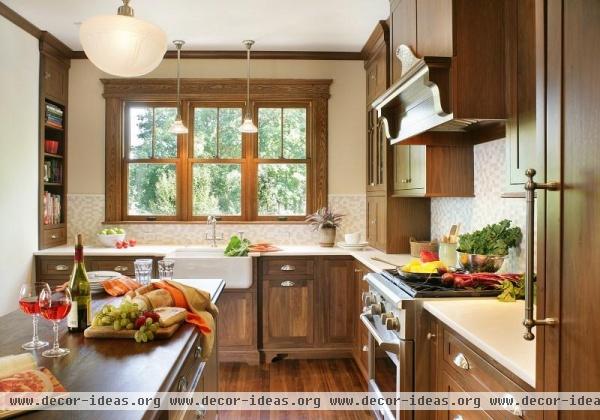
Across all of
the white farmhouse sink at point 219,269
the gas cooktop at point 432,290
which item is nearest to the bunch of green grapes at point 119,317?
the gas cooktop at point 432,290

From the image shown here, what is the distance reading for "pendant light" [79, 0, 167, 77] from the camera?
1.81 m

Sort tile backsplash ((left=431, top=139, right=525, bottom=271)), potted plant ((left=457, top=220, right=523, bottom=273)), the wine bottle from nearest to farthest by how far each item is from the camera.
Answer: the wine bottle
potted plant ((left=457, top=220, right=523, bottom=273))
tile backsplash ((left=431, top=139, right=525, bottom=271))

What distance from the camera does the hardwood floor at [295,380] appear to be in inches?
117

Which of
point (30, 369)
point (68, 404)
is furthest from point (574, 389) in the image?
point (30, 369)

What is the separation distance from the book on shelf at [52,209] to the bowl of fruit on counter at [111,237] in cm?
49

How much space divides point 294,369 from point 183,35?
119 inches

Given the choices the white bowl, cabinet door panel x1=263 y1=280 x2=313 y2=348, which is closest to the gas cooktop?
cabinet door panel x1=263 y1=280 x2=313 y2=348

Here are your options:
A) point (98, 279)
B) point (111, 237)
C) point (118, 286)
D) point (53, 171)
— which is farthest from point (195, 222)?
point (118, 286)

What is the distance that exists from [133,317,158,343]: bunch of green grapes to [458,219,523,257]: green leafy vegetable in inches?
64.3

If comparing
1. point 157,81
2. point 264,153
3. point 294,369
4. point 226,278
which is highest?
point 157,81

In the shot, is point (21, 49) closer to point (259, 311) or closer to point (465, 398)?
point (259, 311)

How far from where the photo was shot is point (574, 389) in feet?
3.17

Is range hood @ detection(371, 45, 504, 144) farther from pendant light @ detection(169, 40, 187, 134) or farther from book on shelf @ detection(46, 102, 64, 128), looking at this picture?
book on shelf @ detection(46, 102, 64, 128)

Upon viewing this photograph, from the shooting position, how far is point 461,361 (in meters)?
1.70
